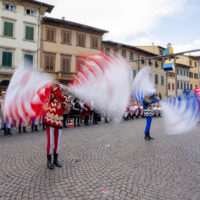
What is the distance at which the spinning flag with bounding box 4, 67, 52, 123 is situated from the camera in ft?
11.6

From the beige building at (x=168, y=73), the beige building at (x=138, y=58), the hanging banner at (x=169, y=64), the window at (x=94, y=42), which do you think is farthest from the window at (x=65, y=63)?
the beige building at (x=168, y=73)

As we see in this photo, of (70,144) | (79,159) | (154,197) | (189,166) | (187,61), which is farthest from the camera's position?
(187,61)

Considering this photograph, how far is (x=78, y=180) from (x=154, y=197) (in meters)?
1.44

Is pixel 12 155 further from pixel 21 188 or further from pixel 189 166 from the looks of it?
pixel 189 166

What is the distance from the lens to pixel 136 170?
3990 mm

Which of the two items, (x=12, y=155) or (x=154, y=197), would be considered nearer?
(x=154, y=197)

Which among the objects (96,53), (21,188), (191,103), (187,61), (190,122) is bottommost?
(21,188)

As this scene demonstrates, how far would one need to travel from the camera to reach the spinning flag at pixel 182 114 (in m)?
3.34

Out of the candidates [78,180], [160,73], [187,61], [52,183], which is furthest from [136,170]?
[187,61]

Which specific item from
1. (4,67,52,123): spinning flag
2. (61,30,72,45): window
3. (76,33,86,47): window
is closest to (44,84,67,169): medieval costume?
(4,67,52,123): spinning flag

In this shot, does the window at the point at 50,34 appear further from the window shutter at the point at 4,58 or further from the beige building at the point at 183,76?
the beige building at the point at 183,76

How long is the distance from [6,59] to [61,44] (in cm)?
711

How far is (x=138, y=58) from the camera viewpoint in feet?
107

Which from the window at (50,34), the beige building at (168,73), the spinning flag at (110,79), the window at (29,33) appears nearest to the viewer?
the spinning flag at (110,79)
